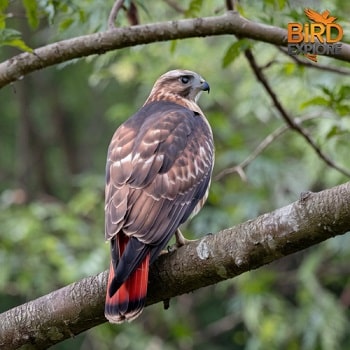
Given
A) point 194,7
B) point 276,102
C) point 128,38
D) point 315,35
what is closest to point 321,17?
point 315,35

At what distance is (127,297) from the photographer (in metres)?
3.26

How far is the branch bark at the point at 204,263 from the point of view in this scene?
9.48 ft

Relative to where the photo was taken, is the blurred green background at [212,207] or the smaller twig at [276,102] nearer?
the smaller twig at [276,102]

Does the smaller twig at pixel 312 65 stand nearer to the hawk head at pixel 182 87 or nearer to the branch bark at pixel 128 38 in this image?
the branch bark at pixel 128 38

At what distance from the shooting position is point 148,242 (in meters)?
3.40

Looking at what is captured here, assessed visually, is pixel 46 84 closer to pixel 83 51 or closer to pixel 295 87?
pixel 295 87

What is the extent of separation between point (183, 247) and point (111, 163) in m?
0.69

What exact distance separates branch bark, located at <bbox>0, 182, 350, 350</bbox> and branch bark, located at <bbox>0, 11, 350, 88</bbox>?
0.92m

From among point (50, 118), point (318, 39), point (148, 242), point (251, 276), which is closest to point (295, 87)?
point (251, 276)

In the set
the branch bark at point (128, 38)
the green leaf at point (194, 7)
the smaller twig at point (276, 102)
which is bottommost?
the smaller twig at point (276, 102)

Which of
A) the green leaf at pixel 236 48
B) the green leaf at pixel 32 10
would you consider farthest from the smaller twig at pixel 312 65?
the green leaf at pixel 32 10

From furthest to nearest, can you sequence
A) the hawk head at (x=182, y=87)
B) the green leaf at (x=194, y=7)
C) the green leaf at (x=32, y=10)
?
the hawk head at (x=182, y=87)
the green leaf at (x=194, y=7)
the green leaf at (x=32, y=10)

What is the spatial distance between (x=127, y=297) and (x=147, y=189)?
0.53 metres

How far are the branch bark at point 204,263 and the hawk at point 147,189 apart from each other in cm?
10
